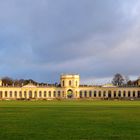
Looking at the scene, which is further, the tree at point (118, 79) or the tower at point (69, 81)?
the tree at point (118, 79)

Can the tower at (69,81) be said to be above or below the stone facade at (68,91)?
above

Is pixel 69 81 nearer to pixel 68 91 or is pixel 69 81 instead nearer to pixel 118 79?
pixel 68 91

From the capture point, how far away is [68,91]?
530 feet

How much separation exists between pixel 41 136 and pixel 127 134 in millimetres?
3223

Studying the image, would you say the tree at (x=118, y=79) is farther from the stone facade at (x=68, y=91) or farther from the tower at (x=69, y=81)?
the tower at (x=69, y=81)

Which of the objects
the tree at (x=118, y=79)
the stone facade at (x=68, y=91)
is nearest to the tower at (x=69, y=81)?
the stone facade at (x=68, y=91)

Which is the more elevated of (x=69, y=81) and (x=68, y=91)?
(x=69, y=81)

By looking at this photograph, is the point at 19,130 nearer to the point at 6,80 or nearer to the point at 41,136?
the point at 41,136

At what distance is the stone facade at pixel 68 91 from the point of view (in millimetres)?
158000

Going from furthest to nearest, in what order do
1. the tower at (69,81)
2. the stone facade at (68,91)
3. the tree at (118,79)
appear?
the tree at (118,79) < the tower at (69,81) < the stone facade at (68,91)

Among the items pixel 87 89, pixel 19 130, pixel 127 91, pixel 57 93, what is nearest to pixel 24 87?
pixel 57 93

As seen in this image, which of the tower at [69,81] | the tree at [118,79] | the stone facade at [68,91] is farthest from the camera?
the tree at [118,79]

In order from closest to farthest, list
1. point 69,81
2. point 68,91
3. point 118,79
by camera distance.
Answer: point 69,81 < point 68,91 < point 118,79

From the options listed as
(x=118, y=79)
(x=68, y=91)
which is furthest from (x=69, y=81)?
(x=118, y=79)
